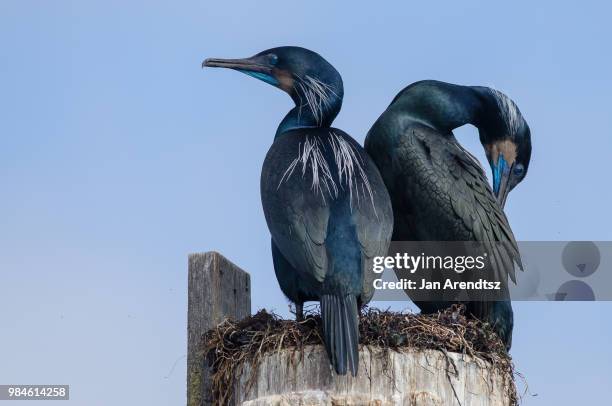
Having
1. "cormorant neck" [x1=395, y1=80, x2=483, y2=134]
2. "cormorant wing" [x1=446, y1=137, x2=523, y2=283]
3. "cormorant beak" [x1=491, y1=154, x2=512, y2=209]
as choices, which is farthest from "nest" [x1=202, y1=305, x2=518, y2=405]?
"cormorant beak" [x1=491, y1=154, x2=512, y2=209]

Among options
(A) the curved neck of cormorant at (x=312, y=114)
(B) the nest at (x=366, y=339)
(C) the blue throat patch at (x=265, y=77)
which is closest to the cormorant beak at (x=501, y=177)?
(A) the curved neck of cormorant at (x=312, y=114)

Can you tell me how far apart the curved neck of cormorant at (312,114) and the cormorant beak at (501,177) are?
1605 millimetres

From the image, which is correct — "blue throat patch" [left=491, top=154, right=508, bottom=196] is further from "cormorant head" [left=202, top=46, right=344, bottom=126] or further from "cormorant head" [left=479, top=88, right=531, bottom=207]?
"cormorant head" [left=202, top=46, right=344, bottom=126]

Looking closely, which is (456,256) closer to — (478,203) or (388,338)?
(478,203)

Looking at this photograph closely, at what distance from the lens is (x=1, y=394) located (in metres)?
7.77

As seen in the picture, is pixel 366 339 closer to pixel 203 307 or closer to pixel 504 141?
pixel 203 307

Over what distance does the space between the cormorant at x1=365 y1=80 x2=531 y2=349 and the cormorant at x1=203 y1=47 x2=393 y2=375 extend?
0.85 metres

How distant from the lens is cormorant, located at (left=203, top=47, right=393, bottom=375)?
6.49 metres

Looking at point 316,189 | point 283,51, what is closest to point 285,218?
point 316,189

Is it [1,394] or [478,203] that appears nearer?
[1,394]

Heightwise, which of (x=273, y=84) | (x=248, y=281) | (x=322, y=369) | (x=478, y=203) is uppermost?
(x=273, y=84)

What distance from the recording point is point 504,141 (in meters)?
8.84

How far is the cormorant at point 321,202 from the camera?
649 cm

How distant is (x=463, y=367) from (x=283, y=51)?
260cm
